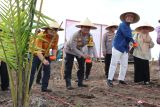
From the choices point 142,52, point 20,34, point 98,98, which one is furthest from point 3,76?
point 20,34

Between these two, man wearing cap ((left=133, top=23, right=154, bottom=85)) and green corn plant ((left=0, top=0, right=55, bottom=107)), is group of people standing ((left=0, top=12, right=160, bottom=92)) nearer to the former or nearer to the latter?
man wearing cap ((left=133, top=23, right=154, bottom=85))

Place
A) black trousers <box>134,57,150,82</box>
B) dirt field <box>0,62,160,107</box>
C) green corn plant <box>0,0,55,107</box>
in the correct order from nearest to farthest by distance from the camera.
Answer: green corn plant <box>0,0,55,107</box> → dirt field <box>0,62,160,107</box> → black trousers <box>134,57,150,82</box>

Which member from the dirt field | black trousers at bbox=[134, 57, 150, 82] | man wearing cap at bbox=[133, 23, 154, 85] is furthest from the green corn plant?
black trousers at bbox=[134, 57, 150, 82]

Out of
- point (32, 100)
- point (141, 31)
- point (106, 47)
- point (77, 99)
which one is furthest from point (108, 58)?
point (32, 100)

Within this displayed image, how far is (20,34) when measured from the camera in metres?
4.19

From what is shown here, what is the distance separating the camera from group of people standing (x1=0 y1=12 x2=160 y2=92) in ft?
23.8

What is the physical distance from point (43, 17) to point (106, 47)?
6.13 m

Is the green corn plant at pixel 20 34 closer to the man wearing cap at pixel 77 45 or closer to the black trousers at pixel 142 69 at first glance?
the man wearing cap at pixel 77 45

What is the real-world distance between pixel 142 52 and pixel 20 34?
5.81m

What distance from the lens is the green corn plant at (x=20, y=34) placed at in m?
4.18

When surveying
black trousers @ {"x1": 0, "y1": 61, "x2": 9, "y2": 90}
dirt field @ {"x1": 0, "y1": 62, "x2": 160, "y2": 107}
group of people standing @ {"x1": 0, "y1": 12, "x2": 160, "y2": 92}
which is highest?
group of people standing @ {"x1": 0, "y1": 12, "x2": 160, "y2": 92}

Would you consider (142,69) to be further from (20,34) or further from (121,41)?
(20,34)

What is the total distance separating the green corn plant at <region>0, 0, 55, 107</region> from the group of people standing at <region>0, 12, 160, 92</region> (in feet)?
7.94

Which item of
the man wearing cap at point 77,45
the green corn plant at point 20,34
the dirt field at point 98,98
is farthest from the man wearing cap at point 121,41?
the green corn plant at point 20,34
